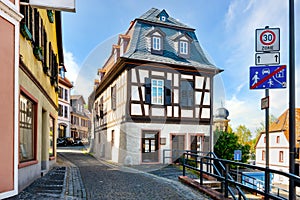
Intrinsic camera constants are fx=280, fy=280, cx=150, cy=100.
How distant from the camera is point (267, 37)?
492 centimetres

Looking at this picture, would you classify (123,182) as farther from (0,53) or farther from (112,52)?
(112,52)

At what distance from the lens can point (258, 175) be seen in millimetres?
15484

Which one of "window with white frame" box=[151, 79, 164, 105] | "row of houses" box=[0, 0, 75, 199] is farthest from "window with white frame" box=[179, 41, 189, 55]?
"row of houses" box=[0, 0, 75, 199]

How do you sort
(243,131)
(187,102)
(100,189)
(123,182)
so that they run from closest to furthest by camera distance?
(100,189) < (123,182) < (187,102) < (243,131)

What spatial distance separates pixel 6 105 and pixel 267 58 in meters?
4.68

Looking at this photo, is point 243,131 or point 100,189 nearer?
point 100,189

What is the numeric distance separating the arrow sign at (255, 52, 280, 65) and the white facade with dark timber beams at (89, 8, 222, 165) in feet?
35.0

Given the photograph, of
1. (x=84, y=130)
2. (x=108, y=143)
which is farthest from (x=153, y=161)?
(x=84, y=130)

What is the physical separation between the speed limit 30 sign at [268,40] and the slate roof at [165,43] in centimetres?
1072

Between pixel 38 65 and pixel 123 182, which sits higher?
pixel 38 65

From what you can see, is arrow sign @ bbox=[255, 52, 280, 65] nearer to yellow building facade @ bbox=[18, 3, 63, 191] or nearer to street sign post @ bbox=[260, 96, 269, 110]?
street sign post @ bbox=[260, 96, 269, 110]

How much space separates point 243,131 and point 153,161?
4277 centimetres

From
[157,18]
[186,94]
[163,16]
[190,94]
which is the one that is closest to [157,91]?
[186,94]

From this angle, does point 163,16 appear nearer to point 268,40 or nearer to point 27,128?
point 27,128
